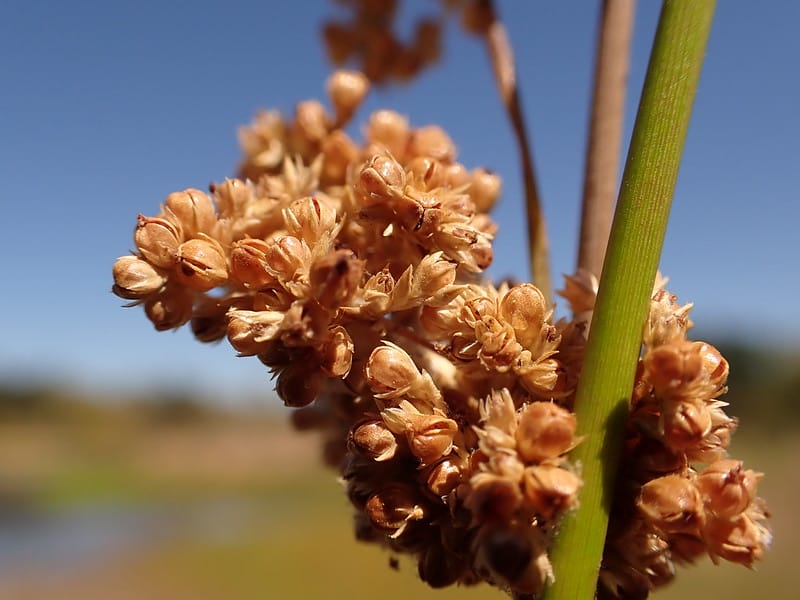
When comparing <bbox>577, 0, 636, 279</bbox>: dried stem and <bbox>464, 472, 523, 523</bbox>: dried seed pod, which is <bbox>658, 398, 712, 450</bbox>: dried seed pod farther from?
<bbox>577, 0, 636, 279</bbox>: dried stem

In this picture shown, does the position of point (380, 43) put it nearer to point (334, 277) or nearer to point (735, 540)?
point (334, 277)

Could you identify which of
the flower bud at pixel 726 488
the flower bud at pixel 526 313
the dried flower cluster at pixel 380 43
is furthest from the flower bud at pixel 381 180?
the dried flower cluster at pixel 380 43

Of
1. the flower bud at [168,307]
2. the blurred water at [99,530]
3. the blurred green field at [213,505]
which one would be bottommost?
the blurred water at [99,530]

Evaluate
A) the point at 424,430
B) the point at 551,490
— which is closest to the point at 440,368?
the point at 424,430

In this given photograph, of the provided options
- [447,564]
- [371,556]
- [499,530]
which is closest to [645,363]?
[499,530]

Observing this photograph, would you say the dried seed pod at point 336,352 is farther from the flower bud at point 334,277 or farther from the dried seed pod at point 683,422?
the dried seed pod at point 683,422

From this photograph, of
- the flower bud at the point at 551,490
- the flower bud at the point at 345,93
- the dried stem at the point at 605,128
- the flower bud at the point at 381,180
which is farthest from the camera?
the flower bud at the point at 345,93

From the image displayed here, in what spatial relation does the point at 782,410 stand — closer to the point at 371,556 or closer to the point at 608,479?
the point at 371,556
